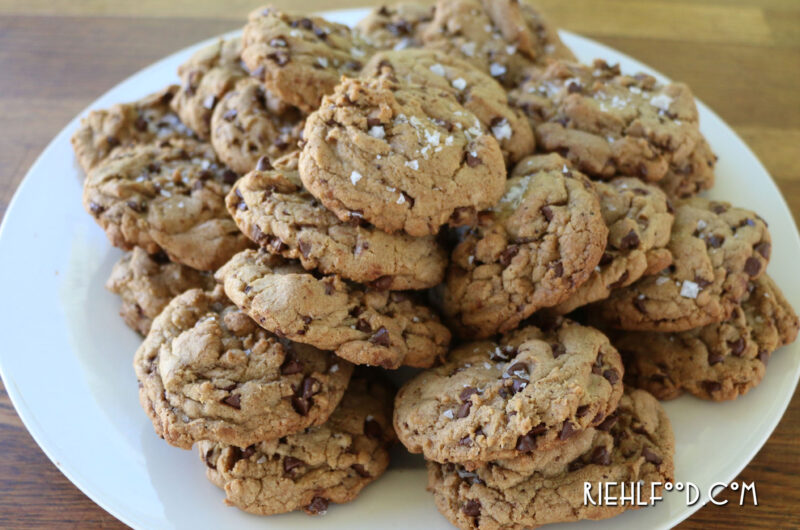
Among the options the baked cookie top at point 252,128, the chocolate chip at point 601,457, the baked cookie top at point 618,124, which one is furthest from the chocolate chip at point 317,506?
the baked cookie top at point 618,124

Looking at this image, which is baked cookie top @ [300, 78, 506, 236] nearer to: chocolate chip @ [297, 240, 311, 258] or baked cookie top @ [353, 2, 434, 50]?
chocolate chip @ [297, 240, 311, 258]

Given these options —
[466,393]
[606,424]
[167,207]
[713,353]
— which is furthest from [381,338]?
[713,353]

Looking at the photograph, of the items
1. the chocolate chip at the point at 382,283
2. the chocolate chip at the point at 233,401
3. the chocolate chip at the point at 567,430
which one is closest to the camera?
the chocolate chip at the point at 567,430

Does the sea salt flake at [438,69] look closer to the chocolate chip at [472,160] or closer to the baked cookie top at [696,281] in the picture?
the chocolate chip at [472,160]

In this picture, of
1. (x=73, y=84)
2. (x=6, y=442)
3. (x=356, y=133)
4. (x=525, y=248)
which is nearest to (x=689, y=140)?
(x=525, y=248)

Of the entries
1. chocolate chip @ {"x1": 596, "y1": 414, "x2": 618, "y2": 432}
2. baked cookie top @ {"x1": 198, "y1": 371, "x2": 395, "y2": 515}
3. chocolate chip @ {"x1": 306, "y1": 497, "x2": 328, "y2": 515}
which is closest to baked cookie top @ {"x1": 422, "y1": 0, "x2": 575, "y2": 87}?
chocolate chip @ {"x1": 596, "y1": 414, "x2": 618, "y2": 432}
